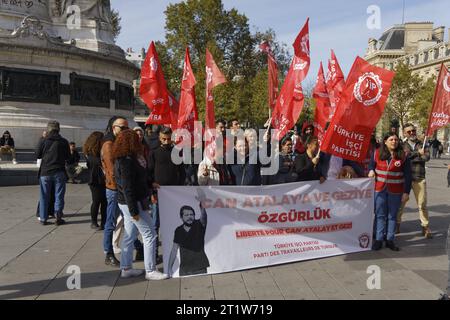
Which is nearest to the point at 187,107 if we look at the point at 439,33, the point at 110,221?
the point at 110,221

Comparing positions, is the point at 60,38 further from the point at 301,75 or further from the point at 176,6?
the point at 176,6

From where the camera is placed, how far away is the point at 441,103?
8320 mm

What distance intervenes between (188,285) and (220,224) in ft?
3.31

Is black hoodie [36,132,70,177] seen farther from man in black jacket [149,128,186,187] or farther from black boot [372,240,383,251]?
black boot [372,240,383,251]

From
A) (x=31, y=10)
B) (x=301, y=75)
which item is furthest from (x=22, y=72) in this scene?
(x=301, y=75)

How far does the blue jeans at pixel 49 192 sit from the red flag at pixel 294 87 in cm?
457

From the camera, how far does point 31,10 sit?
69.1ft

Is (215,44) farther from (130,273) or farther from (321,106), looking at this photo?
(130,273)

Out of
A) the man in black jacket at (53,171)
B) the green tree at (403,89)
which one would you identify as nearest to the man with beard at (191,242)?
the man in black jacket at (53,171)

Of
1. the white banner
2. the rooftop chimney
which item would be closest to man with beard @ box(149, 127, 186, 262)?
the white banner

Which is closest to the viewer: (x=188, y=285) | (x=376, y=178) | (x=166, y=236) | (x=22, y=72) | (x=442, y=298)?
(x=442, y=298)

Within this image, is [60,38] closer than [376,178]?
No

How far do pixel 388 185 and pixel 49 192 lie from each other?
21.6 feet
